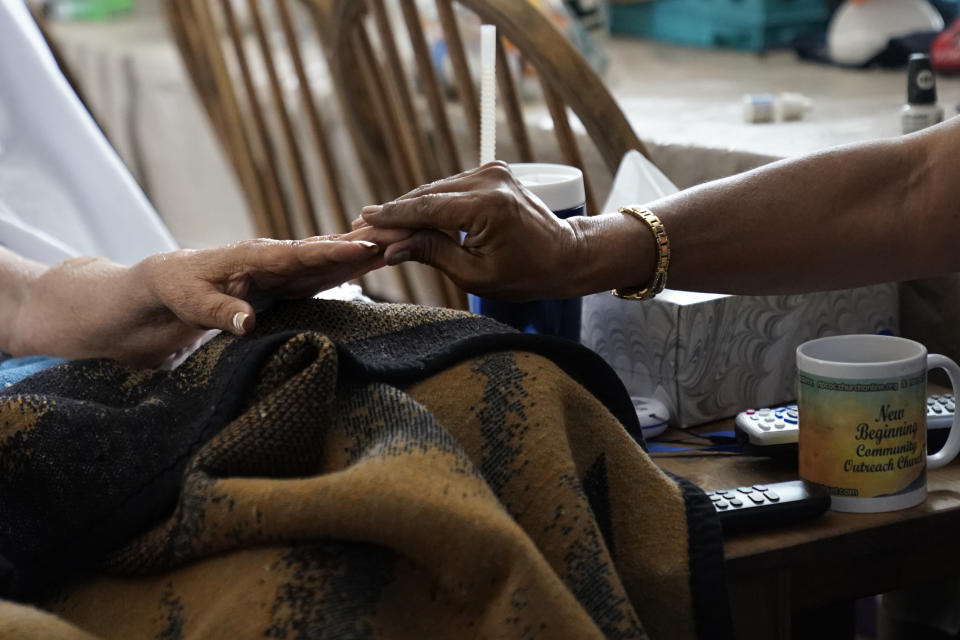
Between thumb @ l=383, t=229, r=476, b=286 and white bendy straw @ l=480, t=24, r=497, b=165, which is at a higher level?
white bendy straw @ l=480, t=24, r=497, b=165

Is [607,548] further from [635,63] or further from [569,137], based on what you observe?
[635,63]

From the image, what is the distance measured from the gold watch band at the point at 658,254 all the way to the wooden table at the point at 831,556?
0.14 m

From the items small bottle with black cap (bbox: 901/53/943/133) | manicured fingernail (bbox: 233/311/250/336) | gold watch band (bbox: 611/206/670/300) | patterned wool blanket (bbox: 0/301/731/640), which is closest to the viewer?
patterned wool blanket (bbox: 0/301/731/640)

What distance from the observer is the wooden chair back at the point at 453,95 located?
118 cm

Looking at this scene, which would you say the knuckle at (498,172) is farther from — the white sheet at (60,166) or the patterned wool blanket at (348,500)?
the white sheet at (60,166)

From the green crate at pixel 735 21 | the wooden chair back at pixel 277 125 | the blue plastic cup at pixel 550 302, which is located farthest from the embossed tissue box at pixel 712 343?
the green crate at pixel 735 21

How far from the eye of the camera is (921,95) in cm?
112

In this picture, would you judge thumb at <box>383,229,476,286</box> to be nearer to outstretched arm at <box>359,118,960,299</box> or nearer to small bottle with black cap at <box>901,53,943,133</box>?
outstretched arm at <box>359,118,960,299</box>

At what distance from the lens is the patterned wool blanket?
50cm

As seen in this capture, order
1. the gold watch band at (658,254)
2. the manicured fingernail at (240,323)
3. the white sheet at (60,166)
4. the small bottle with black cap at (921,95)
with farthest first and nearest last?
the white sheet at (60,166)
the small bottle with black cap at (921,95)
the gold watch band at (658,254)
the manicured fingernail at (240,323)

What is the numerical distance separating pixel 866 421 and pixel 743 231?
17 cm

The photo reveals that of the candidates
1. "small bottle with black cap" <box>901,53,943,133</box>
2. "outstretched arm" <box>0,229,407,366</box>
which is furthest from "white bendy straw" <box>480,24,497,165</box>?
"small bottle with black cap" <box>901,53,943,133</box>

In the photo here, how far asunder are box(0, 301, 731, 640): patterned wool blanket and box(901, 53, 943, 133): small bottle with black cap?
2.00 ft

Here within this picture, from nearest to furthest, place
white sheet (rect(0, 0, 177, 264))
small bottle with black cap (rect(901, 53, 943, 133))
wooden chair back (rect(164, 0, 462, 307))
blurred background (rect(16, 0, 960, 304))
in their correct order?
small bottle with black cap (rect(901, 53, 943, 133)) < white sheet (rect(0, 0, 177, 264)) < blurred background (rect(16, 0, 960, 304)) < wooden chair back (rect(164, 0, 462, 307))
